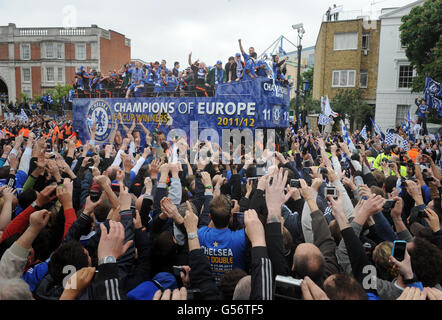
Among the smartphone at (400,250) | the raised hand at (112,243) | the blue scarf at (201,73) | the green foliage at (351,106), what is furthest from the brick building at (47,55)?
the smartphone at (400,250)

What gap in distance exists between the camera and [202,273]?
219 cm

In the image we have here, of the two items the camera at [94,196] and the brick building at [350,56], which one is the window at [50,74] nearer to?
the brick building at [350,56]

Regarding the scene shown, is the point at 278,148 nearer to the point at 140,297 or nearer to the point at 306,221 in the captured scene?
the point at 306,221

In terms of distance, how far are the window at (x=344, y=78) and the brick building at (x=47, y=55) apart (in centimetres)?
2997

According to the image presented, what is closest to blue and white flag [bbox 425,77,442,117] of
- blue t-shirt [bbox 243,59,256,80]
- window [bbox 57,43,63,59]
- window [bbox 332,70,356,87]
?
blue t-shirt [bbox 243,59,256,80]

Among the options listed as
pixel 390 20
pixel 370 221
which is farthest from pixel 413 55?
pixel 370 221

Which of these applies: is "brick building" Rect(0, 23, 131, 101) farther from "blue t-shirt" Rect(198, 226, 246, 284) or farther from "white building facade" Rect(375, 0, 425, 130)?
"blue t-shirt" Rect(198, 226, 246, 284)

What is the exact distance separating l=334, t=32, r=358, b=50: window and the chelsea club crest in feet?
69.1

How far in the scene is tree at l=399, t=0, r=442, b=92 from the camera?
19.3 m

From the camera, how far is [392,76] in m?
26.1

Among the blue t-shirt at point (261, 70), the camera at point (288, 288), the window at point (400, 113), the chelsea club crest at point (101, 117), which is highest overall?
the blue t-shirt at point (261, 70)

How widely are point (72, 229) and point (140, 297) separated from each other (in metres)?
1.12

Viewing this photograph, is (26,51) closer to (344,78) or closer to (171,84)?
(171,84)

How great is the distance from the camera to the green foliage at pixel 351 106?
25766 mm
